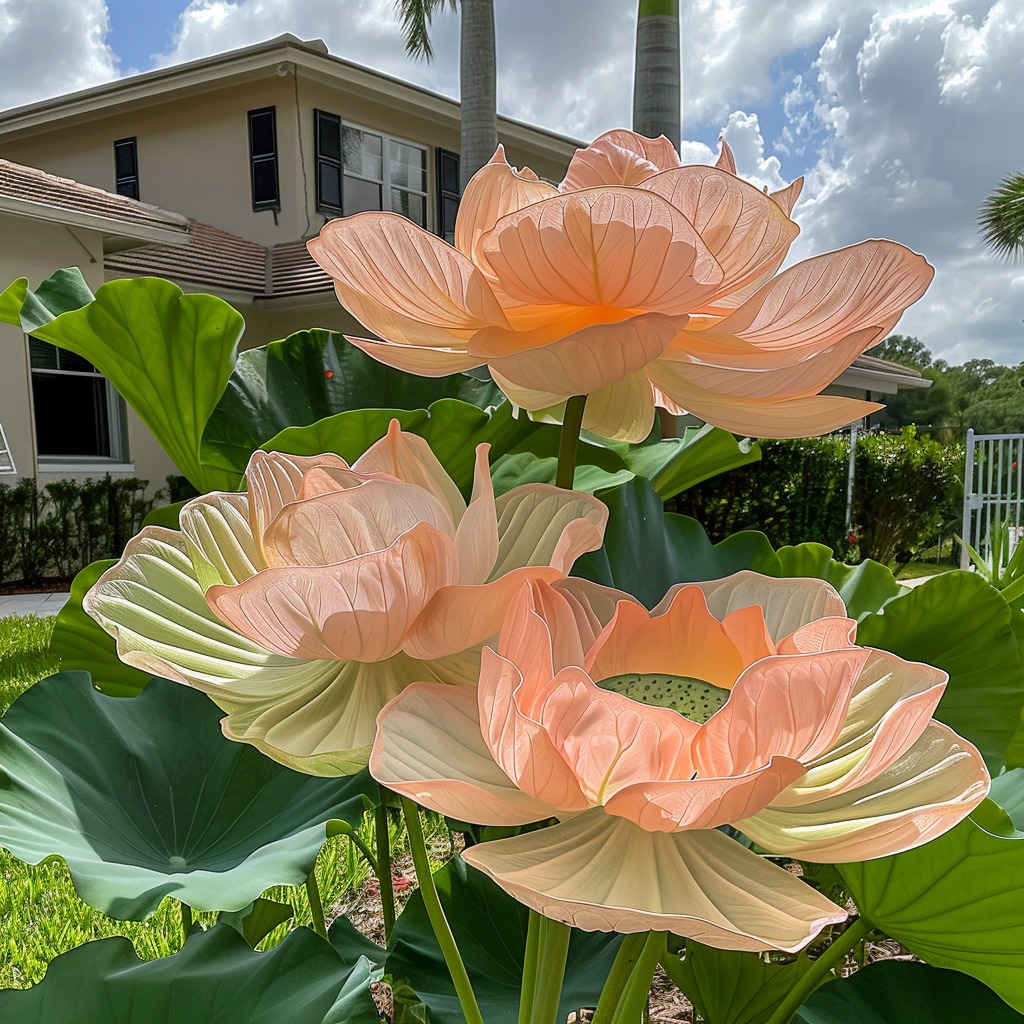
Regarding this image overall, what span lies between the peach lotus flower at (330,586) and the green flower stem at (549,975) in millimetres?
108

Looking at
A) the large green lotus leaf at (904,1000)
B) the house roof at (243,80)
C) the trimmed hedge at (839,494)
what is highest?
the house roof at (243,80)

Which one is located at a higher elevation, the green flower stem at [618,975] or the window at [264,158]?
the window at [264,158]

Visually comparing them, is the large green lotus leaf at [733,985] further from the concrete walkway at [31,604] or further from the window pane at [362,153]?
the window pane at [362,153]

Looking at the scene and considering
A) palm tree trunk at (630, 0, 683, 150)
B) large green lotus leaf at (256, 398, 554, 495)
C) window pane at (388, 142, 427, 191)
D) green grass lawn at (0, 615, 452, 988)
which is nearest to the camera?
large green lotus leaf at (256, 398, 554, 495)

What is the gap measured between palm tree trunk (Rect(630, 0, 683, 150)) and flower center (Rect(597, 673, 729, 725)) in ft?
9.93

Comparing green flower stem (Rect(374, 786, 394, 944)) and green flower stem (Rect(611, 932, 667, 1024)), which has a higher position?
Answer: green flower stem (Rect(611, 932, 667, 1024))

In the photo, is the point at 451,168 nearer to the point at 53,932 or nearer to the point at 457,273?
the point at 53,932

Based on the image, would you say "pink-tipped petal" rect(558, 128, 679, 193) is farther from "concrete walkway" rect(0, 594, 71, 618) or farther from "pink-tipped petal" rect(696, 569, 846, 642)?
"concrete walkway" rect(0, 594, 71, 618)

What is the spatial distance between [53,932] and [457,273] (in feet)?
6.18

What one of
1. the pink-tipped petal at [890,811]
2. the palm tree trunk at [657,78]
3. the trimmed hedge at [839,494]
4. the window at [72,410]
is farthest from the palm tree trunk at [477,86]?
the pink-tipped petal at [890,811]

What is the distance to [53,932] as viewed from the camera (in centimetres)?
179

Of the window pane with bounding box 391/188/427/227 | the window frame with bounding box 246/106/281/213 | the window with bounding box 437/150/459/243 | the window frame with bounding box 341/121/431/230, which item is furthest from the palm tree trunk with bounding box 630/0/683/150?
the window with bounding box 437/150/459/243

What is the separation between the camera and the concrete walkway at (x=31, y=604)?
5.34m

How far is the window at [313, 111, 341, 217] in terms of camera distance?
8312mm
